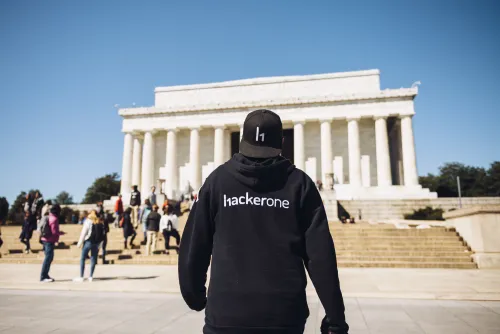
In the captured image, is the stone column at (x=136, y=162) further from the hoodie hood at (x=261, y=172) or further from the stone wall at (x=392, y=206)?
the hoodie hood at (x=261, y=172)

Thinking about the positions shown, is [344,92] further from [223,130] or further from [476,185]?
[476,185]

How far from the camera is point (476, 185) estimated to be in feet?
246

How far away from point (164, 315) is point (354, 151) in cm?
3728

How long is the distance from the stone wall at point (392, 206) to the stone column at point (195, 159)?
1881cm

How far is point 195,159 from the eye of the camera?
4391 cm

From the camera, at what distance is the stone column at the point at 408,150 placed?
38250 millimetres

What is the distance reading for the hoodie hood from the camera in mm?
2420

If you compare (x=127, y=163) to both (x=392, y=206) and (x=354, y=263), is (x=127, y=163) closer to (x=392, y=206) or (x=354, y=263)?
(x=392, y=206)

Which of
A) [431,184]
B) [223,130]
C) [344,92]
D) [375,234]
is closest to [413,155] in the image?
[344,92]

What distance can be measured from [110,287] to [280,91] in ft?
126

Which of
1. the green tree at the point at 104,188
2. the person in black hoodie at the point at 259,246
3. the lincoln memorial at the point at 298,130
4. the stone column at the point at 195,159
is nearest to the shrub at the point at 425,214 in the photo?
the lincoln memorial at the point at 298,130

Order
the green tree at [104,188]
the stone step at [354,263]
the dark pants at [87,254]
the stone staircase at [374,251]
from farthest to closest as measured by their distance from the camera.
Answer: the green tree at [104,188] → the stone staircase at [374,251] → the stone step at [354,263] → the dark pants at [87,254]

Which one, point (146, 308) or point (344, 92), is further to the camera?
point (344, 92)

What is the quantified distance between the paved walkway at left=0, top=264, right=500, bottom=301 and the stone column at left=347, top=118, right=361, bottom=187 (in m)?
27.6
